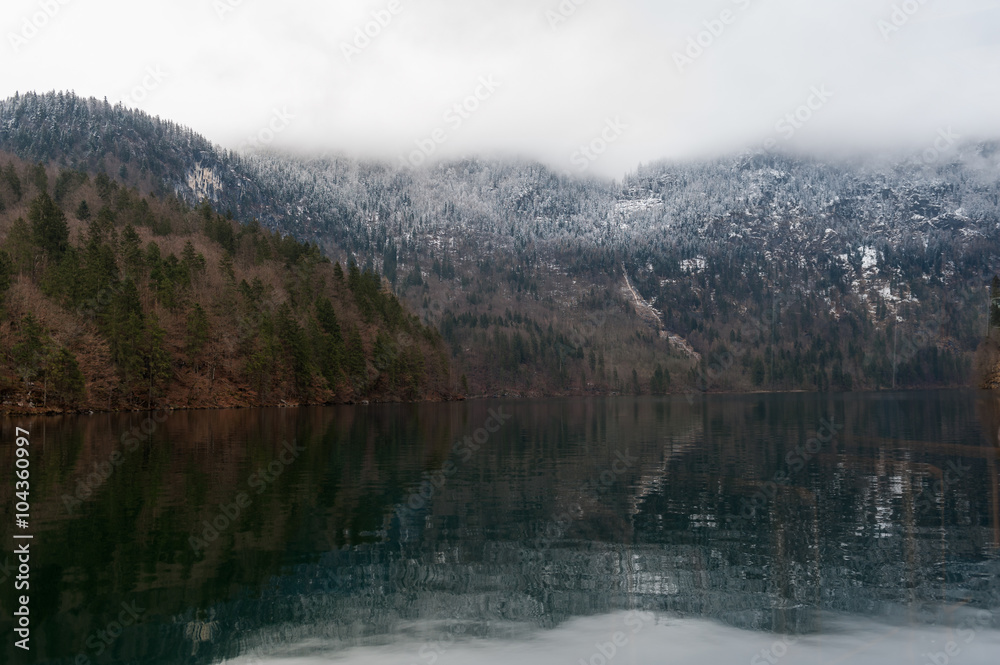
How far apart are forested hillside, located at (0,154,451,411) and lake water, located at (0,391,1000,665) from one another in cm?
5716

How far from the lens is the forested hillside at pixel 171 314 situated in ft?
319

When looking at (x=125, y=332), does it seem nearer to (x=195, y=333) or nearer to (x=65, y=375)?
(x=195, y=333)

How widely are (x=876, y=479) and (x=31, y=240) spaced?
407 ft

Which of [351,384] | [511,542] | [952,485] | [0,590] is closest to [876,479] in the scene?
[952,485]

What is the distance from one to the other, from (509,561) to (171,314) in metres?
111

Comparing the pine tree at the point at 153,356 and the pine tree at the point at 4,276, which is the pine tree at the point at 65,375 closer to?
the pine tree at the point at 4,276

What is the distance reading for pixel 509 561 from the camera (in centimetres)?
2344

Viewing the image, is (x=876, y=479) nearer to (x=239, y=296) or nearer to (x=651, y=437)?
(x=651, y=437)

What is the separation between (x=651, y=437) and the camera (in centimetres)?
6994

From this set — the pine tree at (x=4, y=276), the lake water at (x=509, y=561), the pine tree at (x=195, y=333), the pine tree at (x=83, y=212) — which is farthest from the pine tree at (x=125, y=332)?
the lake water at (x=509, y=561)

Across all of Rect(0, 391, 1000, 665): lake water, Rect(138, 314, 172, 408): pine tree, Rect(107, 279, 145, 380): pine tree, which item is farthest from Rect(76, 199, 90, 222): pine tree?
Rect(0, 391, 1000, 665): lake water

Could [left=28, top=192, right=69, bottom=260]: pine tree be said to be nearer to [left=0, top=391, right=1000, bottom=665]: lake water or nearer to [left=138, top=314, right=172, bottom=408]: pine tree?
[left=138, top=314, right=172, bottom=408]: pine tree

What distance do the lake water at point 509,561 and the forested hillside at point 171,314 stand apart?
188 ft

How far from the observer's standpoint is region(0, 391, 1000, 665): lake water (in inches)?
648
